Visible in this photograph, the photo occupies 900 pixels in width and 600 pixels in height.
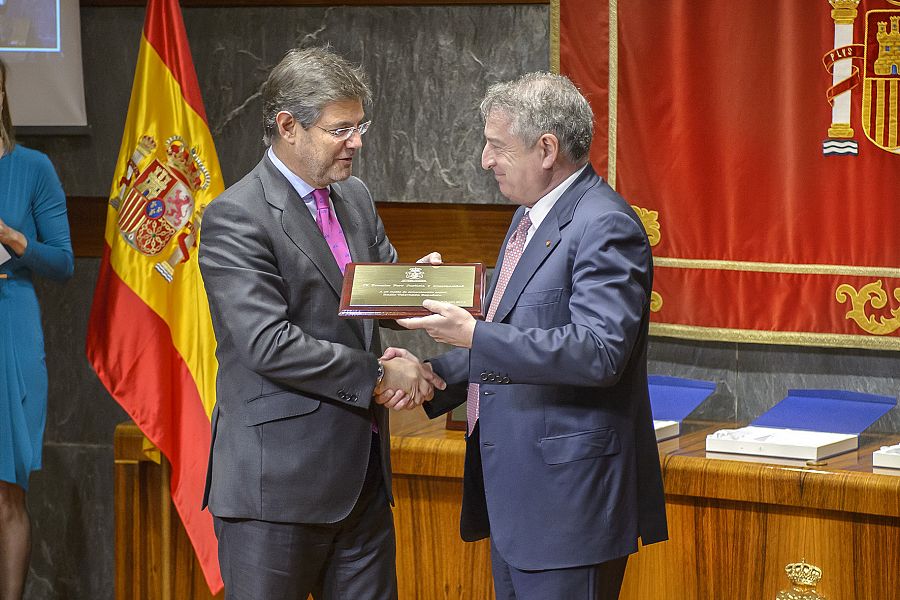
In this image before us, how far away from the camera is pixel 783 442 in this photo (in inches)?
119

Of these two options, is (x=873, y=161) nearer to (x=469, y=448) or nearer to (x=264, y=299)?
(x=469, y=448)

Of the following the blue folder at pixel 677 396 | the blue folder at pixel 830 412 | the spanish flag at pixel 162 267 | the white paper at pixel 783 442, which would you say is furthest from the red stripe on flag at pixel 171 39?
the blue folder at pixel 830 412

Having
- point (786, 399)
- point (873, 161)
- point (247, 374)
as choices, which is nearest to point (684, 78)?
point (873, 161)

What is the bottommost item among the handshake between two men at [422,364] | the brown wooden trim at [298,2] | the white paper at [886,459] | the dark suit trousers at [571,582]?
the dark suit trousers at [571,582]

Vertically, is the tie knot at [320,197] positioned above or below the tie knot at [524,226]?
above

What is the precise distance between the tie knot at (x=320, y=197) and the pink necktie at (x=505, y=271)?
40 cm

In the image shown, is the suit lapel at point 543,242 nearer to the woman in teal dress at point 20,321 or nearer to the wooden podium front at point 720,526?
the wooden podium front at point 720,526

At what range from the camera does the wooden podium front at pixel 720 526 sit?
2.87m

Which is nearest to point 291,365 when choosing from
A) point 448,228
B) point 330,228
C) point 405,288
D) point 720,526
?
point 405,288

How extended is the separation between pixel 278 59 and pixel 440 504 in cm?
164

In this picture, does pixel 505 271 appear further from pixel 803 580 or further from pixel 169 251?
pixel 169 251

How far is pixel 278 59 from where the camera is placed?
3898 mm

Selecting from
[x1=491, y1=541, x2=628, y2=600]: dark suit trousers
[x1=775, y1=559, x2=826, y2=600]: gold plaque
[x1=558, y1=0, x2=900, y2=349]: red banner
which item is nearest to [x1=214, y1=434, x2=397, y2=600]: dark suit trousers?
[x1=491, y1=541, x2=628, y2=600]: dark suit trousers

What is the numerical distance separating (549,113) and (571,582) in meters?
0.90
